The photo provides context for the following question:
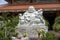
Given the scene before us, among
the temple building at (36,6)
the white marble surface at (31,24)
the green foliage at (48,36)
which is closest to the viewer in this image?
the green foliage at (48,36)

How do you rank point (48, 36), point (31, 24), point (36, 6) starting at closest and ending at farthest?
point (48, 36) → point (31, 24) → point (36, 6)

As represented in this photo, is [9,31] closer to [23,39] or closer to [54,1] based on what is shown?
[23,39]

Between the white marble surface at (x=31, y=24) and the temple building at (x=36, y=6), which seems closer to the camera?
the white marble surface at (x=31, y=24)

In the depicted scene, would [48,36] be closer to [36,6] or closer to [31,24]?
[31,24]

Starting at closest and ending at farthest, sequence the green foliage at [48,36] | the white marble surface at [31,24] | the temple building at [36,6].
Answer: the green foliage at [48,36], the white marble surface at [31,24], the temple building at [36,6]

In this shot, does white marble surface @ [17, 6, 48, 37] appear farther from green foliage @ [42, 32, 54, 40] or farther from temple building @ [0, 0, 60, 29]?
temple building @ [0, 0, 60, 29]

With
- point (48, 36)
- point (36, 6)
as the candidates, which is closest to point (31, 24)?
point (48, 36)

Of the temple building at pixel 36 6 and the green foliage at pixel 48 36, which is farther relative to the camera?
the temple building at pixel 36 6

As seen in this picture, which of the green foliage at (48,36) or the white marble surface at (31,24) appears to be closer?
the green foliage at (48,36)

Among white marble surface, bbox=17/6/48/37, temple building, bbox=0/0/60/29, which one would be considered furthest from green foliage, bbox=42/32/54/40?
temple building, bbox=0/0/60/29

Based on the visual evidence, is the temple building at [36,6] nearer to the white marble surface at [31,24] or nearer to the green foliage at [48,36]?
the white marble surface at [31,24]

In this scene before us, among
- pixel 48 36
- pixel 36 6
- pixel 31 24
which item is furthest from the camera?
pixel 36 6

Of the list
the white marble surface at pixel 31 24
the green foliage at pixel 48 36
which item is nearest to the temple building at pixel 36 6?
the white marble surface at pixel 31 24

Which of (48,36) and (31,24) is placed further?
(31,24)
